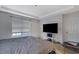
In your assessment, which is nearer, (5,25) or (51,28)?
(5,25)

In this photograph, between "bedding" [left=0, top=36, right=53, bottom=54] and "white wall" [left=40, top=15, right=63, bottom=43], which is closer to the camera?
"bedding" [left=0, top=36, right=53, bottom=54]

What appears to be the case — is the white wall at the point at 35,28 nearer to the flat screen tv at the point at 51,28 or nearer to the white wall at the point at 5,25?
the flat screen tv at the point at 51,28

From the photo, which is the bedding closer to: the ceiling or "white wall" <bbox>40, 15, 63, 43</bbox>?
"white wall" <bbox>40, 15, 63, 43</bbox>

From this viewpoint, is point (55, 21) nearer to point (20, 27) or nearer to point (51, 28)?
point (51, 28)

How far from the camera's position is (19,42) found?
105 centimetres

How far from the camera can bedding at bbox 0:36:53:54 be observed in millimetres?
962

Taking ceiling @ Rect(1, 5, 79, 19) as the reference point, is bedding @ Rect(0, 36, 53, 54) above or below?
below

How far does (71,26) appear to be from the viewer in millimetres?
1063

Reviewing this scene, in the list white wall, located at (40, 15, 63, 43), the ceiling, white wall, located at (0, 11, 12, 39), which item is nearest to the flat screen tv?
white wall, located at (40, 15, 63, 43)

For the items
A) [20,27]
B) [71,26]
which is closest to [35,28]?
[20,27]

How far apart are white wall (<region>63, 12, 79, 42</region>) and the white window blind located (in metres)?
0.56

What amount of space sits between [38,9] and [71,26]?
54 centimetres

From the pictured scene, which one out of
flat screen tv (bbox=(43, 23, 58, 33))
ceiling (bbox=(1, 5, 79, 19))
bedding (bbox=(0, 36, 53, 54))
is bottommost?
bedding (bbox=(0, 36, 53, 54))

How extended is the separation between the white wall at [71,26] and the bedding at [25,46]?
1.00 ft
